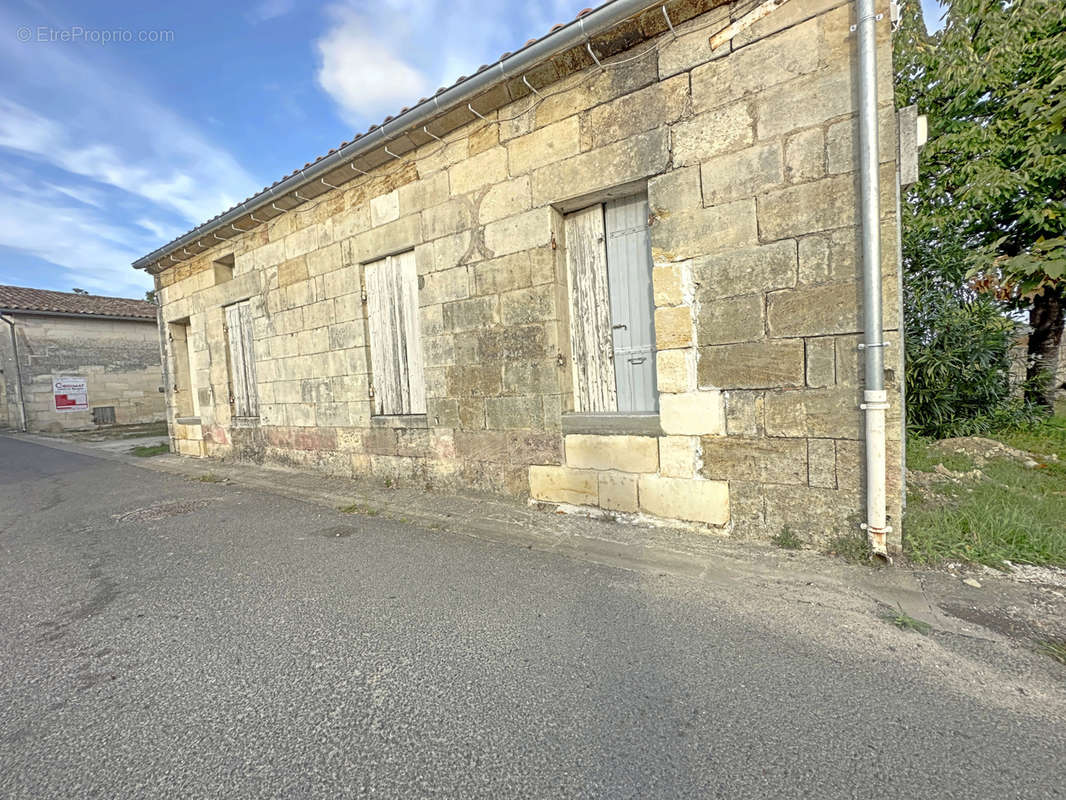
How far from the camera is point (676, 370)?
3.61 meters

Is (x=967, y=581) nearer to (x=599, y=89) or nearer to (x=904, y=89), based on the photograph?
(x=599, y=89)

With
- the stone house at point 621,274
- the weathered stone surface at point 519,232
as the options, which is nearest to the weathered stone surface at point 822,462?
the stone house at point 621,274

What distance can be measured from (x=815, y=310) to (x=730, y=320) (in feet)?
1.73

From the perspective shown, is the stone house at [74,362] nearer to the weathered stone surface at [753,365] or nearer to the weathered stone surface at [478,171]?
the weathered stone surface at [478,171]

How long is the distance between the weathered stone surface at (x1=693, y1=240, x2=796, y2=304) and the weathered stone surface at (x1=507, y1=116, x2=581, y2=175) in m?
1.54

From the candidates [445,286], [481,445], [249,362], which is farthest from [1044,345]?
[249,362]

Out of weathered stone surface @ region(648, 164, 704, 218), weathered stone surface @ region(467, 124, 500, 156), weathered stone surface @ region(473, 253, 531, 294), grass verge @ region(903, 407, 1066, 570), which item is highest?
weathered stone surface @ region(467, 124, 500, 156)

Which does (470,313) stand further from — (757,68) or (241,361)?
(241,361)

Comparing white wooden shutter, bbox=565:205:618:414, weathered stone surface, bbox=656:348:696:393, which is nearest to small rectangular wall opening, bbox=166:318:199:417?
white wooden shutter, bbox=565:205:618:414

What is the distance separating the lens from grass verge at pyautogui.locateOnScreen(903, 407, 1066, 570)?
286 cm

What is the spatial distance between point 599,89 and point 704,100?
892mm

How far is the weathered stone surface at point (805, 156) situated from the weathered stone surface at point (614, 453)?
2.08m

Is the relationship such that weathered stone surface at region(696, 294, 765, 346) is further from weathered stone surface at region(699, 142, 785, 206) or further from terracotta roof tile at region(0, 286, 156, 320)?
terracotta roof tile at region(0, 286, 156, 320)

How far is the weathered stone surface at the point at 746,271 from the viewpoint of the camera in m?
3.16
